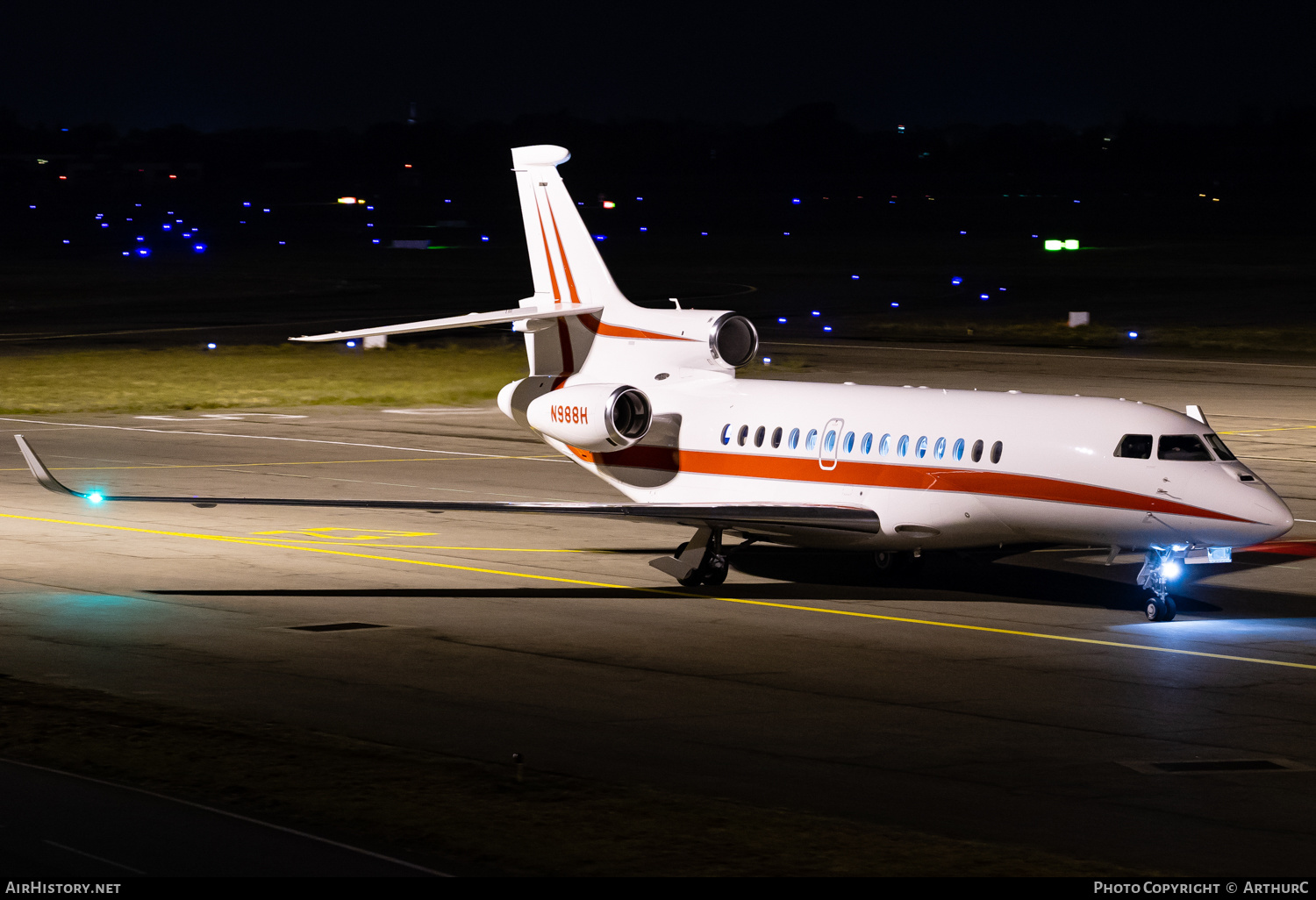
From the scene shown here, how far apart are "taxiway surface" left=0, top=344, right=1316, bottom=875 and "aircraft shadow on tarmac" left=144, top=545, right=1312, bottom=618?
0.09 meters

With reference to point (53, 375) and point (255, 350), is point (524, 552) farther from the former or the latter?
point (255, 350)

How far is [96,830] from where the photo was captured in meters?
14.6

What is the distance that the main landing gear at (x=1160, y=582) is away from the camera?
25.7 metres

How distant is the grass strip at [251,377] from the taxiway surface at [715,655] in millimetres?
16955

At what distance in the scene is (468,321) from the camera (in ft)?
96.0

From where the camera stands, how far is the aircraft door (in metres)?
28.3

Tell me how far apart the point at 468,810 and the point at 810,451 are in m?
14.0

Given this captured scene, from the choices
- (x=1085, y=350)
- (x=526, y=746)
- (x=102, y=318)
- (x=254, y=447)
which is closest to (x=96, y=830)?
(x=526, y=746)

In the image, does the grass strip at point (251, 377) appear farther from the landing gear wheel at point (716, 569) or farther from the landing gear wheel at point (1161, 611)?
the landing gear wheel at point (1161, 611)

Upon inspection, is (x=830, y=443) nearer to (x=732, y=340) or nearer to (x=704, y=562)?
(x=704, y=562)

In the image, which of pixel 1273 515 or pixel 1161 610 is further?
pixel 1161 610

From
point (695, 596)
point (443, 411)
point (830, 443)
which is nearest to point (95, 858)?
point (695, 596)

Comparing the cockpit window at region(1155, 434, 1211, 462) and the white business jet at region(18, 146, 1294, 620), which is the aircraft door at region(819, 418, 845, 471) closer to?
the white business jet at region(18, 146, 1294, 620)

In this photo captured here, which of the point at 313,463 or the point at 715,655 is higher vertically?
the point at 715,655
